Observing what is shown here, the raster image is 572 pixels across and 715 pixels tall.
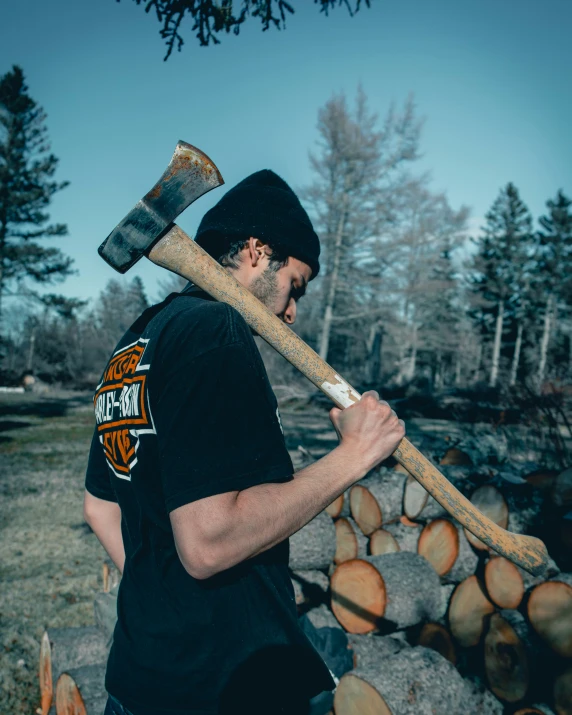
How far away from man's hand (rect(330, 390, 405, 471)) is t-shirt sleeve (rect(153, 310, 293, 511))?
11.4 inches

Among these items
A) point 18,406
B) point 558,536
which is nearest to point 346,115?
point 18,406

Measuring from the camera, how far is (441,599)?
3738mm

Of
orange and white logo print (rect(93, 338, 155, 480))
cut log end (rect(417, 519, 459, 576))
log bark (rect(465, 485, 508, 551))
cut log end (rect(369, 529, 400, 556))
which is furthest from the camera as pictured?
cut log end (rect(369, 529, 400, 556))

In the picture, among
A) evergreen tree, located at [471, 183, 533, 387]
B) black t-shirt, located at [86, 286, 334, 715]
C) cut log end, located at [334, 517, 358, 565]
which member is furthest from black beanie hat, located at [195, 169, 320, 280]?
evergreen tree, located at [471, 183, 533, 387]

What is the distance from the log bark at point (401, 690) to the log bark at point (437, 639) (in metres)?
0.82

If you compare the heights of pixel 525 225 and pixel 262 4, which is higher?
pixel 525 225

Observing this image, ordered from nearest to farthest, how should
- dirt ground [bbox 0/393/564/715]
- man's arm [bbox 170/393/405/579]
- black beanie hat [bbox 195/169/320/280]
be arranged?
man's arm [bbox 170/393/405/579]
black beanie hat [bbox 195/169/320/280]
dirt ground [bbox 0/393/564/715]

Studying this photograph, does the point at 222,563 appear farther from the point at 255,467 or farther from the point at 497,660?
the point at 497,660

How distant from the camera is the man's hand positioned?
125 centimetres

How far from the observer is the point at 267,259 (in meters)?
1.44

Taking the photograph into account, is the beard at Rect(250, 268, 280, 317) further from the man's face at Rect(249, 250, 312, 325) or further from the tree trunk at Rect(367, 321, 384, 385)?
the tree trunk at Rect(367, 321, 384, 385)

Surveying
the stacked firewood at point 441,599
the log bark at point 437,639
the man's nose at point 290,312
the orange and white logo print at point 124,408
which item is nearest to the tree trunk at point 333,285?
the stacked firewood at point 441,599

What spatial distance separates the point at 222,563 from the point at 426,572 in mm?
3029

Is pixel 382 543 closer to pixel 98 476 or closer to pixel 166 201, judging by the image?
pixel 98 476
